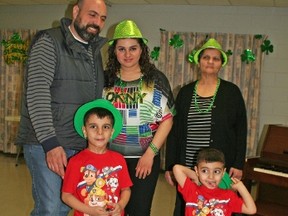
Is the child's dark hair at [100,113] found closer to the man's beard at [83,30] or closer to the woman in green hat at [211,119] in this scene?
the man's beard at [83,30]

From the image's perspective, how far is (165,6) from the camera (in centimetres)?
560

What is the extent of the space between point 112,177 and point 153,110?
0.44 metres

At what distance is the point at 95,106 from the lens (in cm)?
185

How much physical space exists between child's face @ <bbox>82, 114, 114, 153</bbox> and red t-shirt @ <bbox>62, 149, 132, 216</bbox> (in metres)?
0.04

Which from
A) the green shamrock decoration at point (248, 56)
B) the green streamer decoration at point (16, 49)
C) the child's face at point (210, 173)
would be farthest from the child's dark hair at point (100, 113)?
the green streamer decoration at point (16, 49)

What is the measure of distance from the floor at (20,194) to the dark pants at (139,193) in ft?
5.79

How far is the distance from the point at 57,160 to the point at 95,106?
1.09 feet

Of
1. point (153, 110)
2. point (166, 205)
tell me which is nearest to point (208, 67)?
point (153, 110)

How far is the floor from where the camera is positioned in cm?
374

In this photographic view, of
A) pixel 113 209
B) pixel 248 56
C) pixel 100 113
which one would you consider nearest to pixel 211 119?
pixel 100 113

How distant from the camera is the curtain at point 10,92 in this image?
6.20 meters

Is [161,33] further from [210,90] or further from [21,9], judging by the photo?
[210,90]

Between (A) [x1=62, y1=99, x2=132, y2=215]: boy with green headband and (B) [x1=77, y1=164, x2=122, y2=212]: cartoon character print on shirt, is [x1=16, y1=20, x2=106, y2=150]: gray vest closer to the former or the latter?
(A) [x1=62, y1=99, x2=132, y2=215]: boy with green headband

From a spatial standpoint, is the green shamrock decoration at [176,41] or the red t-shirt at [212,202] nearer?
the red t-shirt at [212,202]
